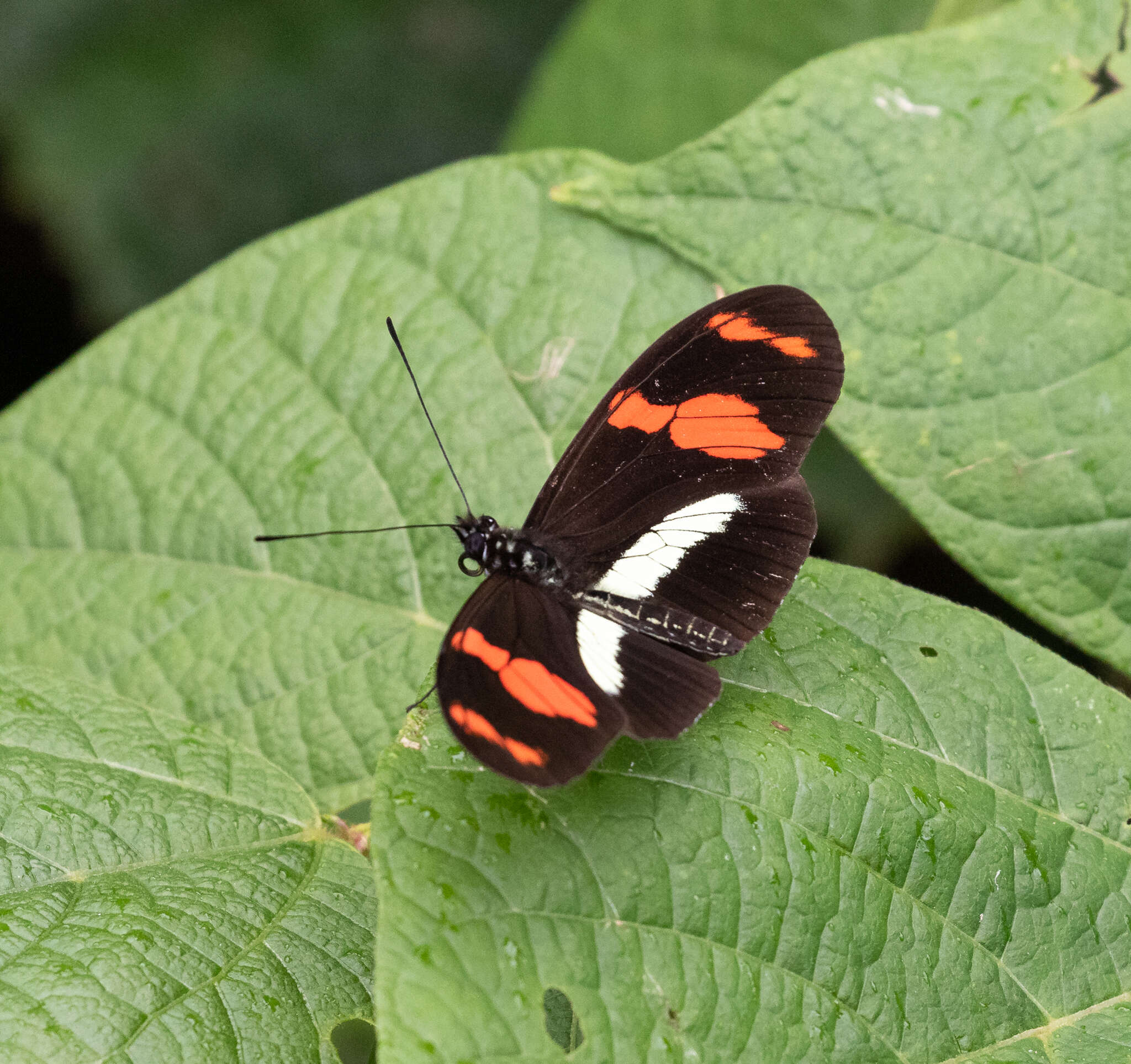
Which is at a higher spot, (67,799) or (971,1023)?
(971,1023)

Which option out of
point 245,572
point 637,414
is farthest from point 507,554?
point 245,572

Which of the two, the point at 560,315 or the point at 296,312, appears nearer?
the point at 560,315

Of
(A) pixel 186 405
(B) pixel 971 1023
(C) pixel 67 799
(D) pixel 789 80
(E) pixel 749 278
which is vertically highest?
(D) pixel 789 80

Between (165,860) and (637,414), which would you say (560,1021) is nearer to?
(165,860)

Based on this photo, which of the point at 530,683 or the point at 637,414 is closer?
the point at 530,683

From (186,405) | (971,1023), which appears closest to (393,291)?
(186,405)

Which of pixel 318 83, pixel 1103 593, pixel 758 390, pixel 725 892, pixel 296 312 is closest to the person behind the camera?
pixel 725 892

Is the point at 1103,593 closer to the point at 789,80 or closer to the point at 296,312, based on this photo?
the point at 789,80

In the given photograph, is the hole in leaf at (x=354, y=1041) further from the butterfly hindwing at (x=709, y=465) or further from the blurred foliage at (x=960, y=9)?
the blurred foliage at (x=960, y=9)
